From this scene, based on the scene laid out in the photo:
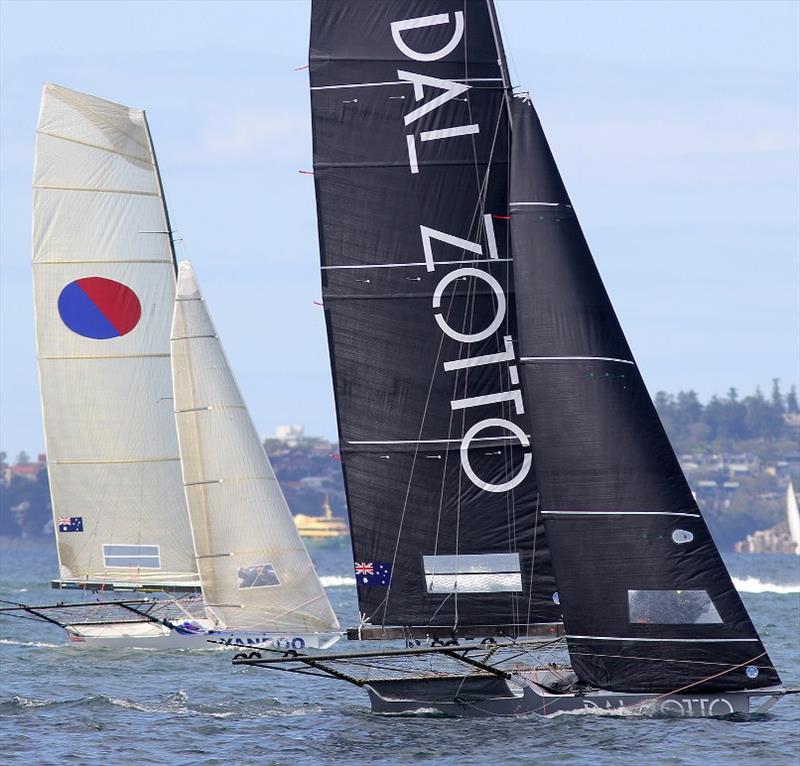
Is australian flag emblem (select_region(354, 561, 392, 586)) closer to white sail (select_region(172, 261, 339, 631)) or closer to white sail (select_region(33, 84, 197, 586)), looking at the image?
white sail (select_region(172, 261, 339, 631))

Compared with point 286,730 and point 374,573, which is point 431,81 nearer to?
point 374,573

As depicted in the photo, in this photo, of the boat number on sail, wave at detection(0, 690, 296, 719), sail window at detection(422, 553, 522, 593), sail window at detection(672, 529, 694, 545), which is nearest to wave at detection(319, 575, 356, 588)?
wave at detection(0, 690, 296, 719)

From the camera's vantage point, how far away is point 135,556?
4066 centimetres

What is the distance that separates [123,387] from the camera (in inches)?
1576

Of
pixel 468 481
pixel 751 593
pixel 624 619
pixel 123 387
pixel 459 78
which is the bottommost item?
pixel 751 593

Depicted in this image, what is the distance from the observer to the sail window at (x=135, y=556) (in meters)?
40.5

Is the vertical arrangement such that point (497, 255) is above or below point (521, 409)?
above

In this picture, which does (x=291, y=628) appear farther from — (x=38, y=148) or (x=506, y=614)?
(x=38, y=148)

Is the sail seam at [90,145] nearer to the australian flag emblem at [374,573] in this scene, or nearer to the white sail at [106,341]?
the white sail at [106,341]

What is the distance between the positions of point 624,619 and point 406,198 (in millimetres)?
6382

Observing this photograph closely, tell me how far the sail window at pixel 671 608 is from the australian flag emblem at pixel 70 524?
63.6 feet

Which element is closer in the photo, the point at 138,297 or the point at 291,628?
the point at 291,628

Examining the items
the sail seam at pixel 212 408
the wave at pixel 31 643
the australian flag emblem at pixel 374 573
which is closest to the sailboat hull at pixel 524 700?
the australian flag emblem at pixel 374 573

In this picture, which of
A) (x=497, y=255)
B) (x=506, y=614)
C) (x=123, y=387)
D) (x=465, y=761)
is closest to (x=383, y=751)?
(x=465, y=761)
